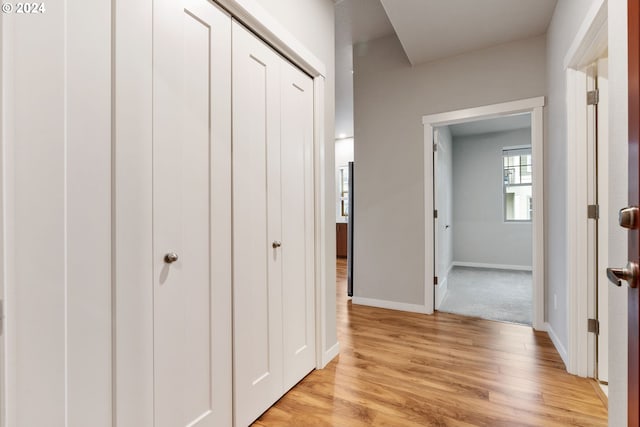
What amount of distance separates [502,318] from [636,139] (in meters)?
2.93

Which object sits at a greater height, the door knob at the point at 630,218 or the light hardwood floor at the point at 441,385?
the door knob at the point at 630,218

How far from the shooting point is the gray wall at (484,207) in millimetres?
5969

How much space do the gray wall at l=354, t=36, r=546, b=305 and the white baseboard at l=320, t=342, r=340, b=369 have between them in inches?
51.4

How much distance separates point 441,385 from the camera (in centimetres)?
193

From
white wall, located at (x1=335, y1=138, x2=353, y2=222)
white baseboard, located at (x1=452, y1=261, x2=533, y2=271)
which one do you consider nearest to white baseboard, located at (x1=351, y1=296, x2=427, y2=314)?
white baseboard, located at (x1=452, y1=261, x2=533, y2=271)

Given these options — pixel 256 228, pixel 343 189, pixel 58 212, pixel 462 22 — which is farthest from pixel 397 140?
pixel 343 189

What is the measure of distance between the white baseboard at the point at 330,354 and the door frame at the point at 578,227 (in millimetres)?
1558

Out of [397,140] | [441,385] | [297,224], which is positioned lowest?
[441,385]

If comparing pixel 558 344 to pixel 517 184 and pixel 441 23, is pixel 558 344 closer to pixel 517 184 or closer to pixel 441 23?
pixel 441 23

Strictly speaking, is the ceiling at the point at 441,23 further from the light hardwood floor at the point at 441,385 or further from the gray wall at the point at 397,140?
the light hardwood floor at the point at 441,385

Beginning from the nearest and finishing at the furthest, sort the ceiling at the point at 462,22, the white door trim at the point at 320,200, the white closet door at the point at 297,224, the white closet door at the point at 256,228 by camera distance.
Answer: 1. the white closet door at the point at 256,228
2. the white closet door at the point at 297,224
3. the white door trim at the point at 320,200
4. the ceiling at the point at 462,22

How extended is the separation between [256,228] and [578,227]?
2.04 metres

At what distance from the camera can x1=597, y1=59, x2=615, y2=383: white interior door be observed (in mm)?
1898

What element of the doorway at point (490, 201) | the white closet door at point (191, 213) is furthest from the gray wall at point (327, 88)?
the doorway at point (490, 201)
